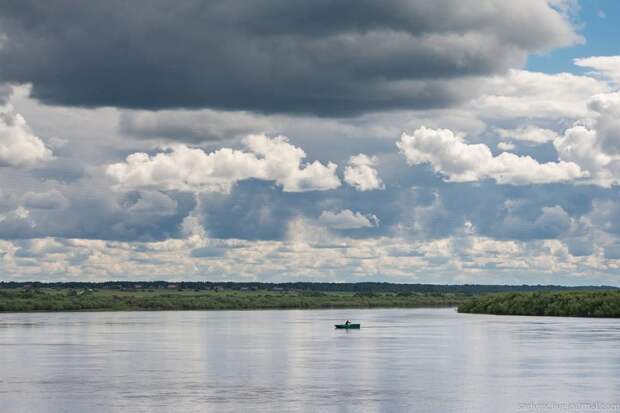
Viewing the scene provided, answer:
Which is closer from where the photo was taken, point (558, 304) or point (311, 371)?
point (311, 371)

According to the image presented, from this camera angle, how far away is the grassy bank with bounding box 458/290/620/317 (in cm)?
12544

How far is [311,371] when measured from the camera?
53500mm

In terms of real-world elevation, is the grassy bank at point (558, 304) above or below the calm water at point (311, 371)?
above

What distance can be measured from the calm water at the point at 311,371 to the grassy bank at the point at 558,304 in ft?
120

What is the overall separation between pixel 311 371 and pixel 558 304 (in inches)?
3317

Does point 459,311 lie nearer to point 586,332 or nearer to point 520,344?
point 586,332

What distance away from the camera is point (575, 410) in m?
37.7

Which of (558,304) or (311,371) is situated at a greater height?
(558,304)

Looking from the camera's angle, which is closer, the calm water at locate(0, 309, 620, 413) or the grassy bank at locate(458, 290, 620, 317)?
the calm water at locate(0, 309, 620, 413)

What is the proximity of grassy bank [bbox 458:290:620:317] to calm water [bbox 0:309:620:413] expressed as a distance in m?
36.7

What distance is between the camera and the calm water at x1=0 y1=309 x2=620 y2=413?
133ft

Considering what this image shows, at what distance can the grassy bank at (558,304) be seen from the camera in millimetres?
125438

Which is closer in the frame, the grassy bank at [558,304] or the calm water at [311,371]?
the calm water at [311,371]

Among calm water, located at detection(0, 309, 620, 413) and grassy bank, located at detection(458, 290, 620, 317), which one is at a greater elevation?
grassy bank, located at detection(458, 290, 620, 317)
